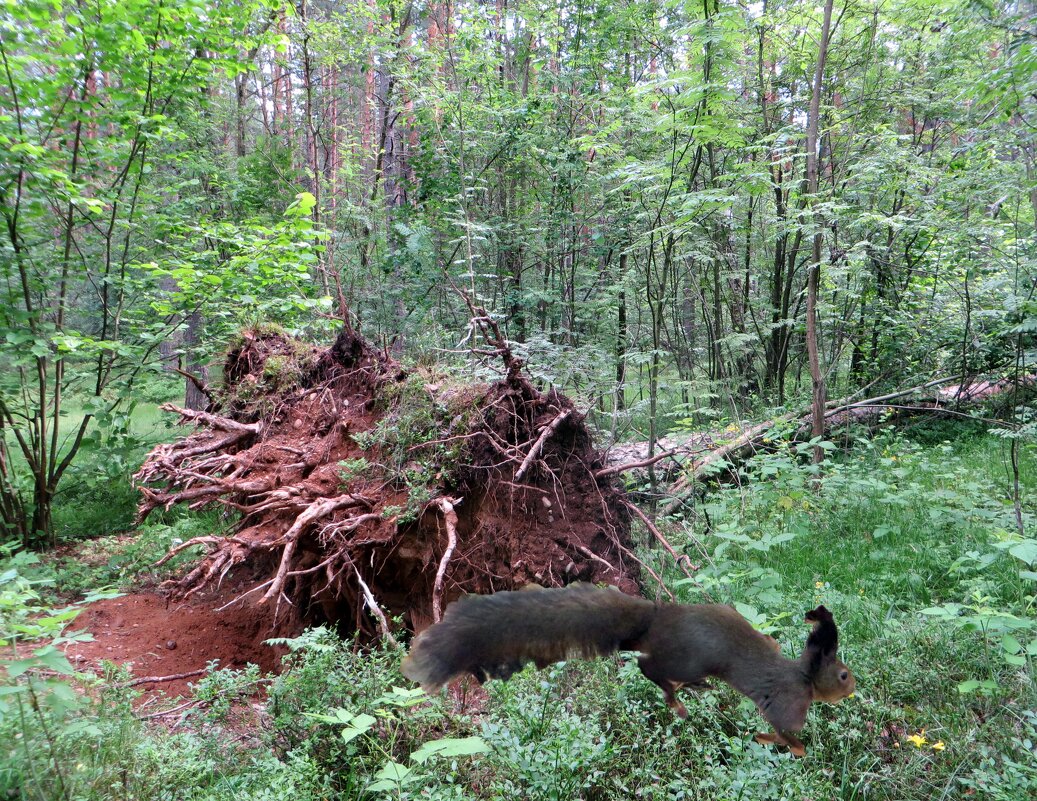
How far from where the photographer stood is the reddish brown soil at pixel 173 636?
475 centimetres

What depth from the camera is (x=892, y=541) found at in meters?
5.33

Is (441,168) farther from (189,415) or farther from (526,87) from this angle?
(189,415)

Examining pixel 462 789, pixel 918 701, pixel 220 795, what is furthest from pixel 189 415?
pixel 918 701

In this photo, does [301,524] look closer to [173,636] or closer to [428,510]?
[428,510]

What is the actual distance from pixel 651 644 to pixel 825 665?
1.32ft

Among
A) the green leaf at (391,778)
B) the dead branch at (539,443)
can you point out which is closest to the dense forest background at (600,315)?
the green leaf at (391,778)

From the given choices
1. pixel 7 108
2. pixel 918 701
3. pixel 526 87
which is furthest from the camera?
pixel 526 87

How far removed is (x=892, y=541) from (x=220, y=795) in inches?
215

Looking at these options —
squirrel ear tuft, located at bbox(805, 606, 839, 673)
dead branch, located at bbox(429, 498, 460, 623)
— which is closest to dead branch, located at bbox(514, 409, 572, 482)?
dead branch, located at bbox(429, 498, 460, 623)

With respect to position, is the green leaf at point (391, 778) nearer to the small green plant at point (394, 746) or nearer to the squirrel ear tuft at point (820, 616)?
the small green plant at point (394, 746)

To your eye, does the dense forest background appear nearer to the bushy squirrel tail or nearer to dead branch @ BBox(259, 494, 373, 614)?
dead branch @ BBox(259, 494, 373, 614)

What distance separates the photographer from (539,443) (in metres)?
4.25

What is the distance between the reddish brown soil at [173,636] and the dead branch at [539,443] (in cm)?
246

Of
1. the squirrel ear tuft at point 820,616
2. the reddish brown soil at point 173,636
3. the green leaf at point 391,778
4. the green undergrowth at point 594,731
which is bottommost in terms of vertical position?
the reddish brown soil at point 173,636
